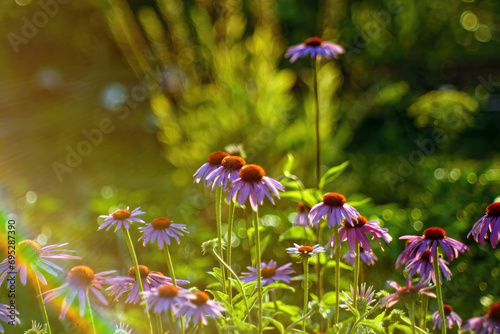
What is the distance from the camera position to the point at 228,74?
232 centimetres

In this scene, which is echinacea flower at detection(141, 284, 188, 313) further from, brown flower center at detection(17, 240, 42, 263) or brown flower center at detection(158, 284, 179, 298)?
brown flower center at detection(17, 240, 42, 263)

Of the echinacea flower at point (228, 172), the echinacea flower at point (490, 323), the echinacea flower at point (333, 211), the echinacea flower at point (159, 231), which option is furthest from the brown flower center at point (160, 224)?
the echinacea flower at point (490, 323)

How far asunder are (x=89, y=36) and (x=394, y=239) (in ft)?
9.98

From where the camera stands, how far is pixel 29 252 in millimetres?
786

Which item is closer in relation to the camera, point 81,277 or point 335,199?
point 81,277

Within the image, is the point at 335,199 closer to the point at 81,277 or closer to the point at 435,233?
the point at 435,233

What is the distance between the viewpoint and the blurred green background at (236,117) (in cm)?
184

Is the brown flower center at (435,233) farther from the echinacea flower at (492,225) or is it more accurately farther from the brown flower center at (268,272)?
the brown flower center at (268,272)

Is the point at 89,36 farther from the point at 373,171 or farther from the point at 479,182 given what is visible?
the point at 479,182

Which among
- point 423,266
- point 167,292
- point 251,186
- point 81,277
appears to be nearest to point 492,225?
point 423,266

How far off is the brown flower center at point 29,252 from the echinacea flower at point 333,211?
1.45ft

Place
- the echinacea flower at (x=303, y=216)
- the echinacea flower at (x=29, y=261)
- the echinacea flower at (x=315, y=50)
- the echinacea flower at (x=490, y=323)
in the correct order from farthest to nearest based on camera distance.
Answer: the echinacea flower at (x=315, y=50) → the echinacea flower at (x=303, y=216) → the echinacea flower at (x=29, y=261) → the echinacea flower at (x=490, y=323)

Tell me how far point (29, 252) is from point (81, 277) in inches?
4.2

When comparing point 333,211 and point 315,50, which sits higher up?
point 315,50
